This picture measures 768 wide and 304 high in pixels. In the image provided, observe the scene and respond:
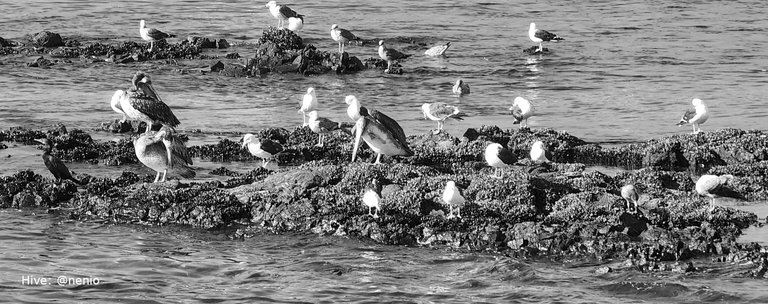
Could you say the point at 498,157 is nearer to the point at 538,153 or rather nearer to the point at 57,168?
the point at 538,153

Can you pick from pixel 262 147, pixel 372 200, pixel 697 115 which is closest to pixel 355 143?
pixel 262 147

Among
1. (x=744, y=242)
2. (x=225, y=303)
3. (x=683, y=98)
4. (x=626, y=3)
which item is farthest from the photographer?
(x=626, y=3)

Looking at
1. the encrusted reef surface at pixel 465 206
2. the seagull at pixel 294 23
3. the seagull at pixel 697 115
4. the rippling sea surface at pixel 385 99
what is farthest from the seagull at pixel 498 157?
the seagull at pixel 294 23

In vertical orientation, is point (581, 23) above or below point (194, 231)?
above

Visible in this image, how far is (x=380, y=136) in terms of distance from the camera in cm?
1622

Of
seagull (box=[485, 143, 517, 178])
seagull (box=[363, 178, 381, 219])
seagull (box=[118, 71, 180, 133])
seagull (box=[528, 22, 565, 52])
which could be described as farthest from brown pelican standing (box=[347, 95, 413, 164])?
seagull (box=[528, 22, 565, 52])

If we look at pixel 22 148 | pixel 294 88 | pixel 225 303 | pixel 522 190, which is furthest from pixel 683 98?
pixel 225 303

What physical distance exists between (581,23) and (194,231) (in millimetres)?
26636

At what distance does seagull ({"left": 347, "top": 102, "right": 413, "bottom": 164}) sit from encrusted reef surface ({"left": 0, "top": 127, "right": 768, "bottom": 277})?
299 mm

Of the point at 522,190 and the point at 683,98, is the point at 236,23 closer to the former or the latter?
the point at 683,98

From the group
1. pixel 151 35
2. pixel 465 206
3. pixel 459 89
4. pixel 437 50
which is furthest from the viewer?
pixel 437 50

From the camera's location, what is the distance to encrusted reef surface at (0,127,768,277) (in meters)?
13.1

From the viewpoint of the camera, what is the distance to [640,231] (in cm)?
1332

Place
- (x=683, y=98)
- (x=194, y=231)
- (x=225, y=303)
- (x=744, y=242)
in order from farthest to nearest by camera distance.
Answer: (x=683, y=98) → (x=194, y=231) → (x=744, y=242) → (x=225, y=303)
